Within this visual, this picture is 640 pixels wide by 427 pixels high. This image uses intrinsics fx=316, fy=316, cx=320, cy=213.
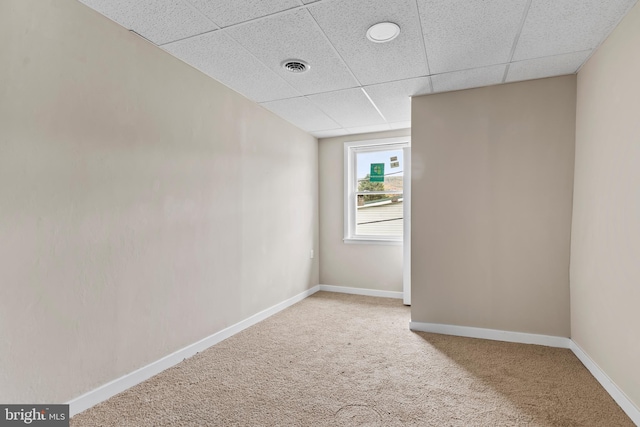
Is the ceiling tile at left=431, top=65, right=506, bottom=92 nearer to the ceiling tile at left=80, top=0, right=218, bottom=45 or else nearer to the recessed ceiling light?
the recessed ceiling light

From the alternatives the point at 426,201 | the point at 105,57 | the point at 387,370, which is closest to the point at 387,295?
the point at 426,201

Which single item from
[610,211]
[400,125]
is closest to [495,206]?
[610,211]

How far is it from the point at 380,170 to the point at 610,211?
2947 mm

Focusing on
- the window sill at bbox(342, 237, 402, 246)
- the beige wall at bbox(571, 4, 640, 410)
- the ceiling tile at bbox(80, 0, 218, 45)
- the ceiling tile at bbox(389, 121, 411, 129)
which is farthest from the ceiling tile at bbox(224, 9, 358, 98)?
the window sill at bbox(342, 237, 402, 246)

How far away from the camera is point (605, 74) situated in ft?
7.30

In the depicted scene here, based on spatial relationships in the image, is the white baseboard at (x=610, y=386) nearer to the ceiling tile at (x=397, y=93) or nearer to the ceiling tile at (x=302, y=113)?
the ceiling tile at (x=397, y=93)

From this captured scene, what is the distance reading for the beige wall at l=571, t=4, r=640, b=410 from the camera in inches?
72.9

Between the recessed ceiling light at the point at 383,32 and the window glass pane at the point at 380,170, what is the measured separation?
8.45ft

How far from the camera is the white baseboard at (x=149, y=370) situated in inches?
73.1

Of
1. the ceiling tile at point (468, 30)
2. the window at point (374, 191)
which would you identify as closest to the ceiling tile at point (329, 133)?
the window at point (374, 191)

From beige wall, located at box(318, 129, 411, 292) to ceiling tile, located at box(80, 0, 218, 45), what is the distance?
296 cm

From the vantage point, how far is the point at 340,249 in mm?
4875

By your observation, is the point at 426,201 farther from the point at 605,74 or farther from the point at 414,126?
the point at 605,74

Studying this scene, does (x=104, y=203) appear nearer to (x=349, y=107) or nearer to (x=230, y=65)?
(x=230, y=65)
